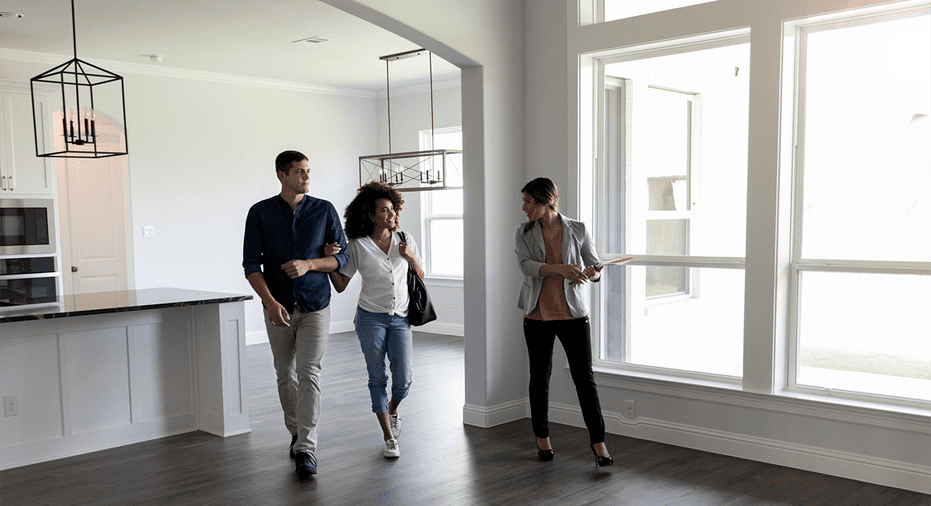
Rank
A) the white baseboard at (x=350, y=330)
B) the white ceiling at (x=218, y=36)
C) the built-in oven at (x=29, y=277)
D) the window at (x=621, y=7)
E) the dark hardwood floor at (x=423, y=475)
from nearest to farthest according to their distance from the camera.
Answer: the dark hardwood floor at (x=423, y=475)
the window at (x=621, y=7)
the white ceiling at (x=218, y=36)
the built-in oven at (x=29, y=277)
the white baseboard at (x=350, y=330)

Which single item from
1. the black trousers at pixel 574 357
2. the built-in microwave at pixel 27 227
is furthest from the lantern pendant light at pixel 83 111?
the black trousers at pixel 574 357

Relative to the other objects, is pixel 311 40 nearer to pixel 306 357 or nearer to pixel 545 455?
pixel 306 357

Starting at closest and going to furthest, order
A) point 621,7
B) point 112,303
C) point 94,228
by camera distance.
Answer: point 112,303 → point 621,7 → point 94,228

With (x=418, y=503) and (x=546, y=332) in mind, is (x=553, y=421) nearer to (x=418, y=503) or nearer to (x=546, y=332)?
(x=546, y=332)

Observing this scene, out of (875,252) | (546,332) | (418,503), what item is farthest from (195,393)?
(875,252)

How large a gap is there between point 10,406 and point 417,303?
2171 millimetres

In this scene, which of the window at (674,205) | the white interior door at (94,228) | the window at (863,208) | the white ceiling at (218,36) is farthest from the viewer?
the white interior door at (94,228)

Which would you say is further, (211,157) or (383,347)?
(211,157)

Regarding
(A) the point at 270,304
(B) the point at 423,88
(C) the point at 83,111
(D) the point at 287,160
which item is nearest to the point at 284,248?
(A) the point at 270,304

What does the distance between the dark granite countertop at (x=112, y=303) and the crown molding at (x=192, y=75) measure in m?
2.95

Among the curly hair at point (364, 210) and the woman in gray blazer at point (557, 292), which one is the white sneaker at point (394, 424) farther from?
the curly hair at point (364, 210)

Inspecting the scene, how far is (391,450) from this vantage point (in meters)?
3.87

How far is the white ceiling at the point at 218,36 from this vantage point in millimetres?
5105

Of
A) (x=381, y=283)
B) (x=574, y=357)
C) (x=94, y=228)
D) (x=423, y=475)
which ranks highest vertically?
(x=94, y=228)
